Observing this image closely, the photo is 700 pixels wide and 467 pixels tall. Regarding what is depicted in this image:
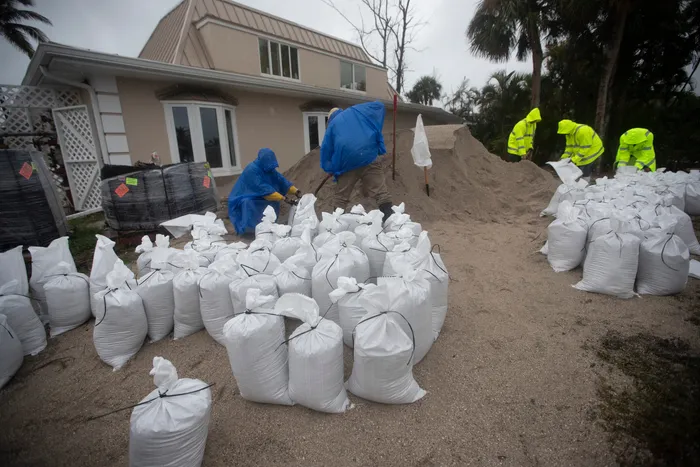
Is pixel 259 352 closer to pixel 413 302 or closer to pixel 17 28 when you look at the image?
pixel 413 302

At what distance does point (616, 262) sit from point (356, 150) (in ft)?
8.93

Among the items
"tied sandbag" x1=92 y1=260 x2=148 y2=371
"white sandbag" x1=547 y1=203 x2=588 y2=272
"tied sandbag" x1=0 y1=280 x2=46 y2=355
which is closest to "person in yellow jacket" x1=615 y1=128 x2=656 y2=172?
"white sandbag" x1=547 y1=203 x2=588 y2=272

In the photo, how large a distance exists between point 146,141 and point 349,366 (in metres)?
5.77

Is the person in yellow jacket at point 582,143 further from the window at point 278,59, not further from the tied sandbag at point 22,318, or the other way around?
the window at point 278,59

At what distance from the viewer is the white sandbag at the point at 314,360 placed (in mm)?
1500

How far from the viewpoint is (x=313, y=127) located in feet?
28.0

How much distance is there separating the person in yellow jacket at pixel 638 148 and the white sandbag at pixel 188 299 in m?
6.71

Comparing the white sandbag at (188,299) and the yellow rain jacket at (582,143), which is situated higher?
the yellow rain jacket at (582,143)

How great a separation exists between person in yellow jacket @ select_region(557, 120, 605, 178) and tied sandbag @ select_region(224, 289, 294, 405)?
234 inches

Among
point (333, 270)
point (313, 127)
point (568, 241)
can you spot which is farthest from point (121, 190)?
point (313, 127)

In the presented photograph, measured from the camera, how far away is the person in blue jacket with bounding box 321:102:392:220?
13.0 ft

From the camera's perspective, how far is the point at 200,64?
8000mm

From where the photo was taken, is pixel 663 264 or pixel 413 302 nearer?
pixel 413 302

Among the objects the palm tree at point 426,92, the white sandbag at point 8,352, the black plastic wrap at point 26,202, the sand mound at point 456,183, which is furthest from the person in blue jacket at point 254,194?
the palm tree at point 426,92
